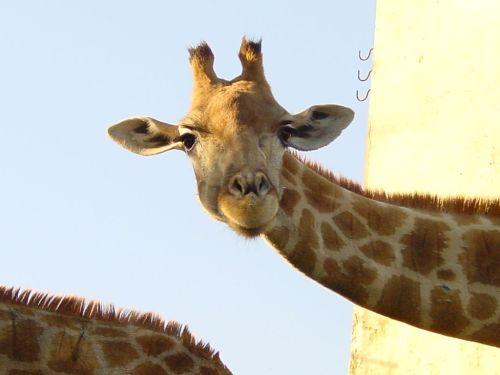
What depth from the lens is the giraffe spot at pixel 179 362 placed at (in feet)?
27.3

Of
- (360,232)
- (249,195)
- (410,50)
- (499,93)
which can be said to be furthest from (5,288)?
(410,50)

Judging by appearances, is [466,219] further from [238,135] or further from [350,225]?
[238,135]

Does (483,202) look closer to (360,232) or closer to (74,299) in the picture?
(360,232)

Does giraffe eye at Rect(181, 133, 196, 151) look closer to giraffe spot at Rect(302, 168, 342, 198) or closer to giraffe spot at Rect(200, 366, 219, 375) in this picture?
giraffe spot at Rect(302, 168, 342, 198)

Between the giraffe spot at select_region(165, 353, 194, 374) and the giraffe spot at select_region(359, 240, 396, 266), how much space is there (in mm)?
1427

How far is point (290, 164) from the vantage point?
9.56 metres

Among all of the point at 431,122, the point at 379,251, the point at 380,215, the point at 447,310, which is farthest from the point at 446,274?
the point at 431,122

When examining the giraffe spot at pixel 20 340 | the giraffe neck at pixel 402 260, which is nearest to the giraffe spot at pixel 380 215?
the giraffe neck at pixel 402 260

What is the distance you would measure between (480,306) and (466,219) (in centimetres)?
62

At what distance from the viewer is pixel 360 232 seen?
9344 mm

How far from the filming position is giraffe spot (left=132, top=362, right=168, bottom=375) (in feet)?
26.9

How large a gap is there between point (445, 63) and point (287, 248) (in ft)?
15.3

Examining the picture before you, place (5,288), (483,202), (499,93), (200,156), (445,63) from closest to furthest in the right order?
(5,288), (200,156), (483,202), (499,93), (445,63)

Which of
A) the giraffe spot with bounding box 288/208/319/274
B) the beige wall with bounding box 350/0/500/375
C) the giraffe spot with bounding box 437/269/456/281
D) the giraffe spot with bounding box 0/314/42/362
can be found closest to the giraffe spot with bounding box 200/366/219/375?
the giraffe spot with bounding box 0/314/42/362
